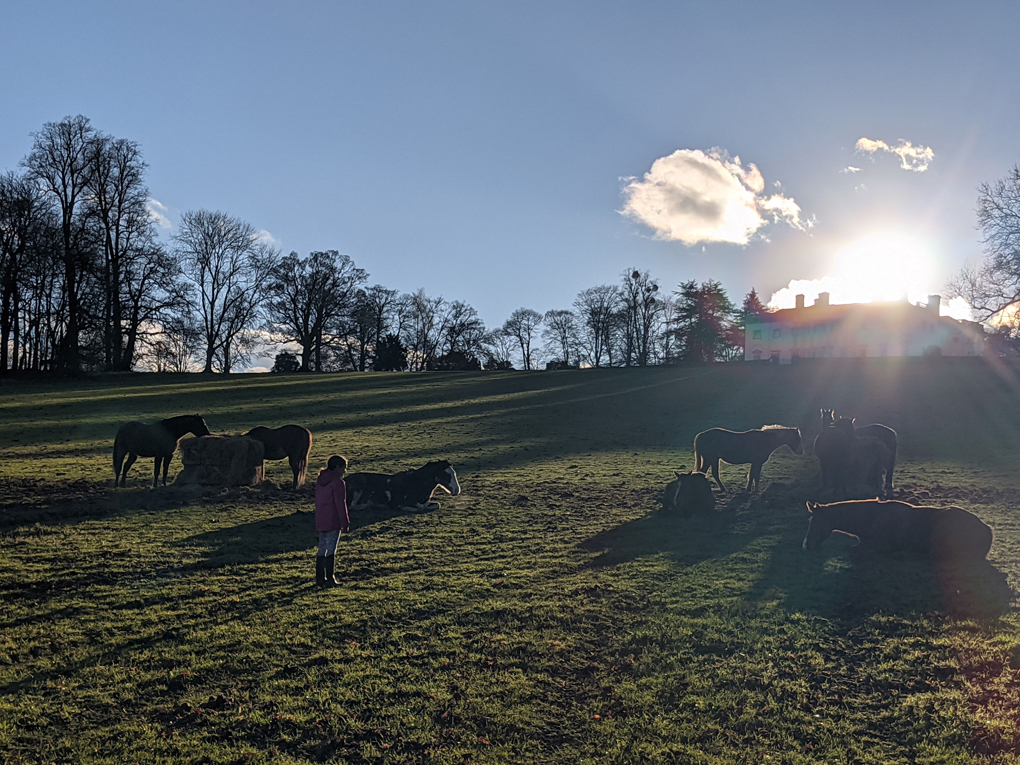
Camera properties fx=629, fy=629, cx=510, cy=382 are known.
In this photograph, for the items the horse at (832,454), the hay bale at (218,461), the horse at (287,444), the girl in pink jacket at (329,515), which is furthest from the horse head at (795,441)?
the hay bale at (218,461)

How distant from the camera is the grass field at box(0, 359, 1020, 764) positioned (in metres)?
5.33

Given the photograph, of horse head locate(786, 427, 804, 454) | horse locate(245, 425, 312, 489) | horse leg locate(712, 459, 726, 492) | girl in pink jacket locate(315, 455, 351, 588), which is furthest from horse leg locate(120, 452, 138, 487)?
horse head locate(786, 427, 804, 454)

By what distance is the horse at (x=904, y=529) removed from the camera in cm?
1002

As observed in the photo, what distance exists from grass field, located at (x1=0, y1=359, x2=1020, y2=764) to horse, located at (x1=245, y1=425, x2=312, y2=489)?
3.03ft

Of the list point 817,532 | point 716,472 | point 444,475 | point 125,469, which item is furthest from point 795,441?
point 125,469

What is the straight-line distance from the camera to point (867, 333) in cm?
6494

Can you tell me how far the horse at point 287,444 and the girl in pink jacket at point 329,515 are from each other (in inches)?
345

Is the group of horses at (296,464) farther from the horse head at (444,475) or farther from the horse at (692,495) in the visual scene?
the horse at (692,495)

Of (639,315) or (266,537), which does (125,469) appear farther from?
(639,315)

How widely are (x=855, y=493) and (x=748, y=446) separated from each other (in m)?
2.80

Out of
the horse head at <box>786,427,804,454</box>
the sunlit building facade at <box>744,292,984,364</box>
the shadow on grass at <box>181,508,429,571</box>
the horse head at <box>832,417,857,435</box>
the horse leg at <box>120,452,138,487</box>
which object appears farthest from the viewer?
the sunlit building facade at <box>744,292,984,364</box>

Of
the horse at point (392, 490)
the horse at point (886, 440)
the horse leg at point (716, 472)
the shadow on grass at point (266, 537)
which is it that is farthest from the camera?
the horse leg at point (716, 472)

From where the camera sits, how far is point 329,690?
6070 mm

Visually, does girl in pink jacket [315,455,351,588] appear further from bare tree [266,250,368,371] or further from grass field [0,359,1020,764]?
bare tree [266,250,368,371]
